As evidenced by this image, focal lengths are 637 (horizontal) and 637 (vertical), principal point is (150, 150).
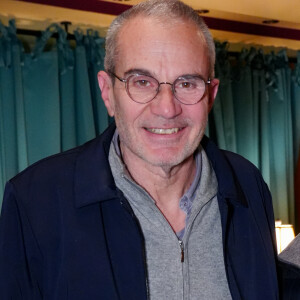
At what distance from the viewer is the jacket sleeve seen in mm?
1286

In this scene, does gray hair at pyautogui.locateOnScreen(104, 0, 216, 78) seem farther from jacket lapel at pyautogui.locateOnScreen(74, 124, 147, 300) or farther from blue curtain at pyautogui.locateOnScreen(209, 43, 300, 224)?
blue curtain at pyautogui.locateOnScreen(209, 43, 300, 224)

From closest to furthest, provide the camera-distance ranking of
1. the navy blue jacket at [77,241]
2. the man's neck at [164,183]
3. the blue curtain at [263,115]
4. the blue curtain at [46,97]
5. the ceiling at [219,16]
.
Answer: the navy blue jacket at [77,241]
the man's neck at [164,183]
the blue curtain at [46,97]
the ceiling at [219,16]
the blue curtain at [263,115]

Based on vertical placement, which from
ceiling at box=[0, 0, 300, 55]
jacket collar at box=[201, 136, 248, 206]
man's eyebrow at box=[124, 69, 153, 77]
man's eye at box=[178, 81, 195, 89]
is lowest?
jacket collar at box=[201, 136, 248, 206]

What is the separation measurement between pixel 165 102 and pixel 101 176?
0.21 m

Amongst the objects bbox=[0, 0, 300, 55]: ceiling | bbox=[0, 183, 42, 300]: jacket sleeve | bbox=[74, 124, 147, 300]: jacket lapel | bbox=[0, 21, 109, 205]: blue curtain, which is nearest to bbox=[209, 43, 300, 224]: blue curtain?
bbox=[0, 0, 300, 55]: ceiling

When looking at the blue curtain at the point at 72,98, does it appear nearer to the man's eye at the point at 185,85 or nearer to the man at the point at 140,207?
the man at the point at 140,207

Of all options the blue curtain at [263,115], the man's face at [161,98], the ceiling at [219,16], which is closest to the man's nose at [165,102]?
the man's face at [161,98]

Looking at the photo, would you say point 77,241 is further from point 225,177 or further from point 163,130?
point 225,177

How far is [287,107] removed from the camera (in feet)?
13.8

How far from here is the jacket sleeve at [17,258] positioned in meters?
1.29

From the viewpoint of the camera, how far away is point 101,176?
1.35 meters

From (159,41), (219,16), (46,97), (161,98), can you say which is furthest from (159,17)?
(219,16)

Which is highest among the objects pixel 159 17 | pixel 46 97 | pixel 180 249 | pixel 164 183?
pixel 159 17

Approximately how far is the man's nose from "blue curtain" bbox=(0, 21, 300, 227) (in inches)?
70.7
